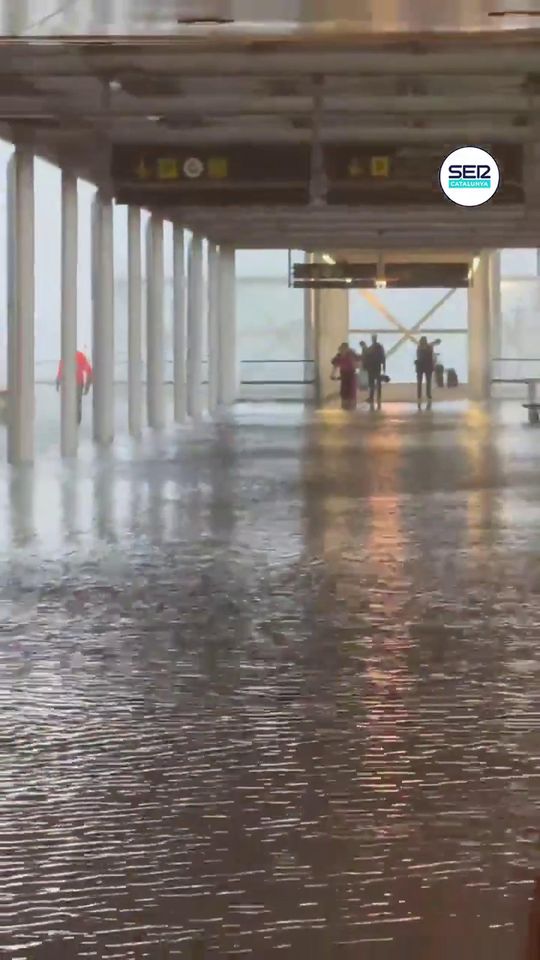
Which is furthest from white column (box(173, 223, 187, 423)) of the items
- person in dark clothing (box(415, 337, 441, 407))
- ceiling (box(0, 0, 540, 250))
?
person in dark clothing (box(415, 337, 441, 407))

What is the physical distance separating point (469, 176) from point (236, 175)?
227 centimetres

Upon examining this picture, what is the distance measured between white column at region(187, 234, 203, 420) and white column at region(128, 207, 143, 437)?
5636 mm

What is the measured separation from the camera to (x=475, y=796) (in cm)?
454

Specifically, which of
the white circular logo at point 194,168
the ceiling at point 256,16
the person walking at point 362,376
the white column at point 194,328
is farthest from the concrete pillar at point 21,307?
the person walking at point 362,376

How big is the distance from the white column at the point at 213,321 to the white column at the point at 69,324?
14.6 m

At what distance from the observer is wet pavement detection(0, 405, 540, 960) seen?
360 cm

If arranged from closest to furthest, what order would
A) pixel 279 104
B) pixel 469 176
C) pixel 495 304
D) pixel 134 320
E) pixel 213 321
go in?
pixel 469 176 → pixel 279 104 → pixel 134 320 → pixel 213 321 → pixel 495 304

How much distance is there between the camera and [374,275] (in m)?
29.9

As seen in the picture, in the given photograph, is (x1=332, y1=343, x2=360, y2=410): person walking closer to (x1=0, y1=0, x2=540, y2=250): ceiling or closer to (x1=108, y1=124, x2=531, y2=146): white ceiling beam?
(x1=0, y1=0, x2=540, y2=250): ceiling

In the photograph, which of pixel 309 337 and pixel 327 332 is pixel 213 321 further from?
→ pixel 327 332

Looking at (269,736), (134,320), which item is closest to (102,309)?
(134,320)

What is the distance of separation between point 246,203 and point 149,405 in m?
12.9

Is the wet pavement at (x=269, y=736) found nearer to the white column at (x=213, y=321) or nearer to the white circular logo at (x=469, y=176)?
the white circular logo at (x=469, y=176)

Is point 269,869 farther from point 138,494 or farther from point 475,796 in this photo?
point 138,494
